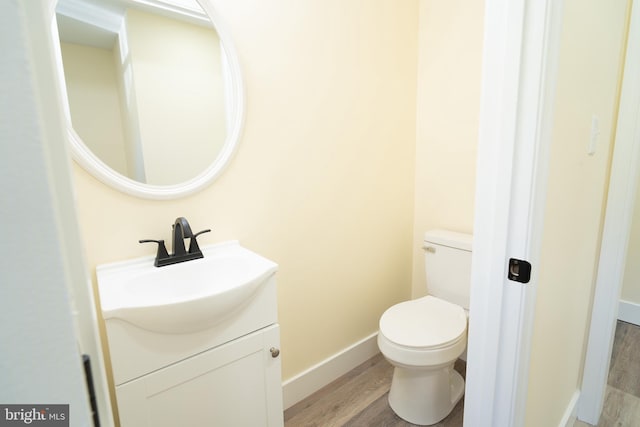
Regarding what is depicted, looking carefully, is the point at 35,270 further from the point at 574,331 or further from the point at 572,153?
the point at 574,331

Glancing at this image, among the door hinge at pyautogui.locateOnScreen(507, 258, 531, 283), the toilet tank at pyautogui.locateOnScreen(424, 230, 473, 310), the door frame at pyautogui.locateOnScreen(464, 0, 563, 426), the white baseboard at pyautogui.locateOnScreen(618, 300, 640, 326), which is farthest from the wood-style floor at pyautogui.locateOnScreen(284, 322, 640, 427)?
the door hinge at pyautogui.locateOnScreen(507, 258, 531, 283)

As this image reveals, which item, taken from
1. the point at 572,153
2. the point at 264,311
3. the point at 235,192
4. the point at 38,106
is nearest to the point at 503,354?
the point at 572,153

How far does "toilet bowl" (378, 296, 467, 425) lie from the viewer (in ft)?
4.31

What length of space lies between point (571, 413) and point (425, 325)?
0.71 meters

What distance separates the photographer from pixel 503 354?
0.75 metres

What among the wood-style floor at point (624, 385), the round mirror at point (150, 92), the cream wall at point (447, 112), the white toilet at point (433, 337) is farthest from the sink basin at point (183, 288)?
the wood-style floor at point (624, 385)

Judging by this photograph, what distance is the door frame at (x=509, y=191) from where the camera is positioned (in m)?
0.63

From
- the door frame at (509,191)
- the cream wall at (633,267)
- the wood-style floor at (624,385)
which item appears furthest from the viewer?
the cream wall at (633,267)

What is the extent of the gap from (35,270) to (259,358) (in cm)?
92

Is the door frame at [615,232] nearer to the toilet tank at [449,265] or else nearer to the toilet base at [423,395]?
the toilet tank at [449,265]

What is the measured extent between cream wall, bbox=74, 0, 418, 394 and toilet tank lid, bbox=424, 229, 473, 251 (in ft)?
0.84

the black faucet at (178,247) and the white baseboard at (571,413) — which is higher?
the black faucet at (178,247)

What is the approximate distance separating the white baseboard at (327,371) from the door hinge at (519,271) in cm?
125

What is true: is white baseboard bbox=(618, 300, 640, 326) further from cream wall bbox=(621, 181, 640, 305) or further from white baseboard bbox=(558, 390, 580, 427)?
white baseboard bbox=(558, 390, 580, 427)
